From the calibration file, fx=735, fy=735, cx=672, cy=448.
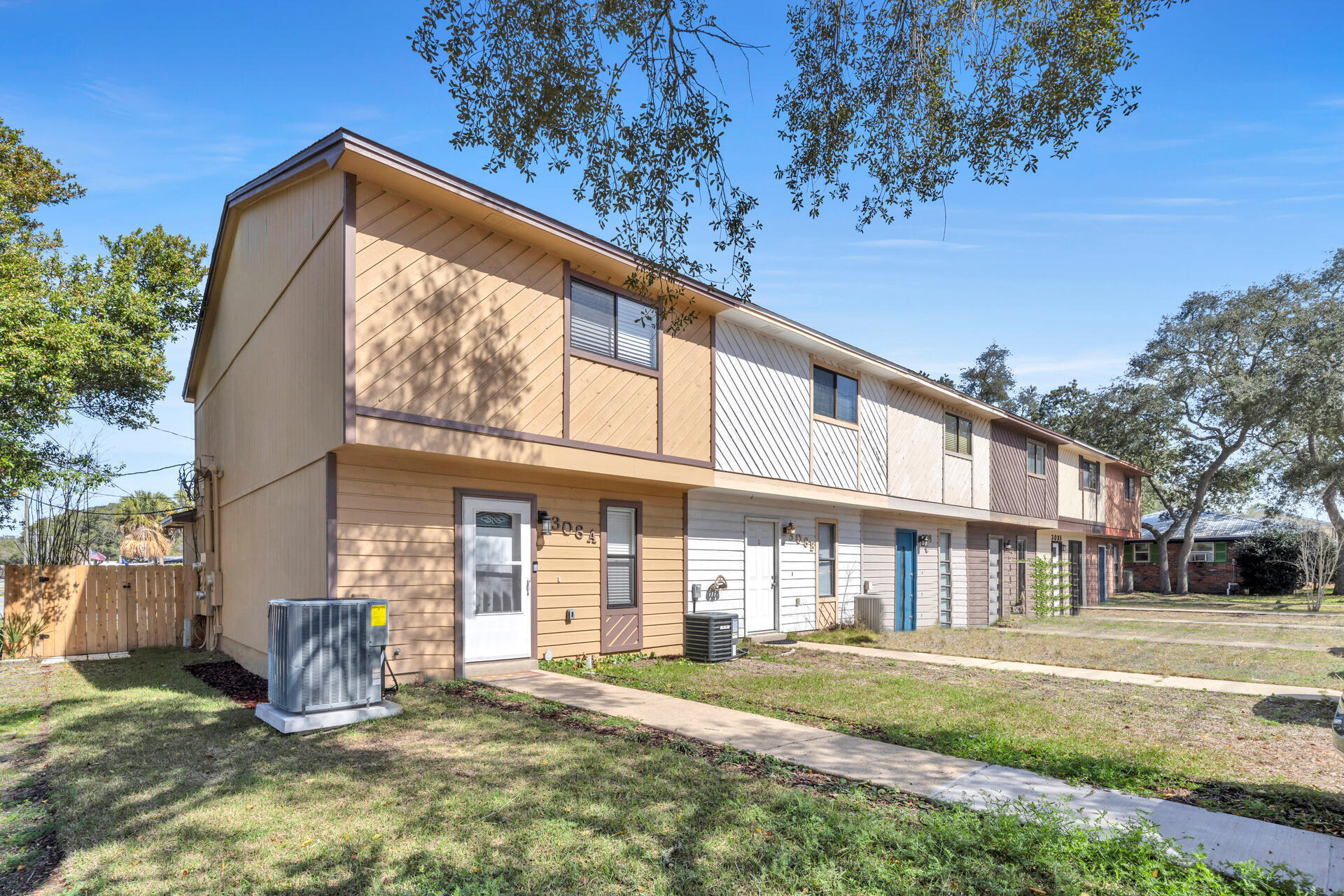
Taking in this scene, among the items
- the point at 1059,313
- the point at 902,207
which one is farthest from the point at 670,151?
the point at 1059,313

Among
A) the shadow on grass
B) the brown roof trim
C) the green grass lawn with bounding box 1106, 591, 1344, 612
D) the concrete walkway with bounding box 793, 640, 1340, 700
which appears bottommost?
the green grass lawn with bounding box 1106, 591, 1344, 612

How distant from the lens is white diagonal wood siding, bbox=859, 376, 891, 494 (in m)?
14.8

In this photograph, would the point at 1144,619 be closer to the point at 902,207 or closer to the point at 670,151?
the point at 902,207

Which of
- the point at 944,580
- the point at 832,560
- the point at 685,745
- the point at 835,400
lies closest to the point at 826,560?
the point at 832,560

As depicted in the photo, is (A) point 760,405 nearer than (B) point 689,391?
No

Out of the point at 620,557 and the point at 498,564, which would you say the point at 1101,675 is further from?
the point at 498,564

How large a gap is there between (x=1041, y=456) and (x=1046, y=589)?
420 centimetres

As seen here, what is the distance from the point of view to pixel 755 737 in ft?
19.5

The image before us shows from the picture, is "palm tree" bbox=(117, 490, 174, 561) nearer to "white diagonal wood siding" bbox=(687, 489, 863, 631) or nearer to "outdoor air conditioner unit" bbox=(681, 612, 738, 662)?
"white diagonal wood siding" bbox=(687, 489, 863, 631)

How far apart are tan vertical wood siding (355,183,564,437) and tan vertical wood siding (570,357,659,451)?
0.31 m

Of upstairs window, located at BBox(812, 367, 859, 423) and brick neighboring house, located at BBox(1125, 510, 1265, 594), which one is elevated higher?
upstairs window, located at BBox(812, 367, 859, 423)

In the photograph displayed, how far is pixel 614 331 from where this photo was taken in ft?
32.1

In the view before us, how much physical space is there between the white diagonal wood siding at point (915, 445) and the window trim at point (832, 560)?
1.54 meters

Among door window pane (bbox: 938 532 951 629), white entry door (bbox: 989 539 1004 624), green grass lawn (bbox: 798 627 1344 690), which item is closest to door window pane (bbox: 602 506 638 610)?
green grass lawn (bbox: 798 627 1344 690)
